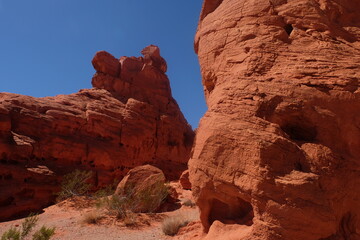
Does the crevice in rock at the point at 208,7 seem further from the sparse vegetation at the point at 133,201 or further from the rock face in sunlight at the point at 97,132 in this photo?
the rock face in sunlight at the point at 97,132

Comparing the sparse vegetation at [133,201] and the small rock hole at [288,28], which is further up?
the small rock hole at [288,28]

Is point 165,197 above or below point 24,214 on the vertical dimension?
above

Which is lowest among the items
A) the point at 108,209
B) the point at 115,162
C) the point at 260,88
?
the point at 108,209

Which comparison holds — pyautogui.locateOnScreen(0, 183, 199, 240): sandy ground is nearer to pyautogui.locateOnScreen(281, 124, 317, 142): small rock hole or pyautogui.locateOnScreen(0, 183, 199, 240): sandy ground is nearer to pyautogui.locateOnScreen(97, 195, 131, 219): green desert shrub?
pyautogui.locateOnScreen(97, 195, 131, 219): green desert shrub

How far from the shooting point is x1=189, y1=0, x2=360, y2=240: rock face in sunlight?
4660mm

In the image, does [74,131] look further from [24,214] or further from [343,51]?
[343,51]

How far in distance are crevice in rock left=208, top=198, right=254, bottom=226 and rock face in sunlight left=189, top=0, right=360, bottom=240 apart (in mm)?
21

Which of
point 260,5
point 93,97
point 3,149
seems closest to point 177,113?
point 93,97

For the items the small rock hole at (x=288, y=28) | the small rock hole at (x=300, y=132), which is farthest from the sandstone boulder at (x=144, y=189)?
the small rock hole at (x=288, y=28)

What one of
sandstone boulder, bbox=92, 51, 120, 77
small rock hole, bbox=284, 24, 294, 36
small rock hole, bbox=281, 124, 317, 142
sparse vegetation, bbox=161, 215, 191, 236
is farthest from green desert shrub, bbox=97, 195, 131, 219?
sandstone boulder, bbox=92, 51, 120, 77

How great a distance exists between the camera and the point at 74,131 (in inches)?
868

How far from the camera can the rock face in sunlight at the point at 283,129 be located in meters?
4.66

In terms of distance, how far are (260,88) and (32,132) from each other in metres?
18.9

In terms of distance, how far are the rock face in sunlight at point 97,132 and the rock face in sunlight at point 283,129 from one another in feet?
47.4
